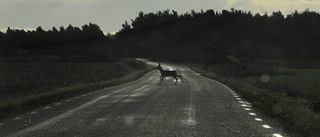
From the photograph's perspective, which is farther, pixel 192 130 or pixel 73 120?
pixel 73 120

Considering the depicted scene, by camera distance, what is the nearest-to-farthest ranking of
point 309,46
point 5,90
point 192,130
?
point 192,130 → point 5,90 → point 309,46

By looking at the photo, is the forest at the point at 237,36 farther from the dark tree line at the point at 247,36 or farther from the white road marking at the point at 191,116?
the white road marking at the point at 191,116

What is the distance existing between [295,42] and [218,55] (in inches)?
2048

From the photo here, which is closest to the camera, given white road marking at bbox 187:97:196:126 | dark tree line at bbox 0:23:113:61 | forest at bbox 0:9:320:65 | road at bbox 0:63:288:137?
road at bbox 0:63:288:137

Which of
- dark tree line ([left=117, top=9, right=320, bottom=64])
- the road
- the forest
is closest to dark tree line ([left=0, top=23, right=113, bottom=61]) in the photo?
the forest

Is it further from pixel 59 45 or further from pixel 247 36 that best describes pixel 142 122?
pixel 247 36

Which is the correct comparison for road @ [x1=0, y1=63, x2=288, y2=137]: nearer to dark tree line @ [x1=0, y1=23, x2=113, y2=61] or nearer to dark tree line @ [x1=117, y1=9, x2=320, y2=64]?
dark tree line @ [x1=0, y1=23, x2=113, y2=61]

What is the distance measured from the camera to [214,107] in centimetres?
1636

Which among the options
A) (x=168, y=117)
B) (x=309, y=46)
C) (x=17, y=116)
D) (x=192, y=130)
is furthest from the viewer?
(x=309, y=46)

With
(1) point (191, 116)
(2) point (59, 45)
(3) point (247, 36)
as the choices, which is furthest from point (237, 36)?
(1) point (191, 116)

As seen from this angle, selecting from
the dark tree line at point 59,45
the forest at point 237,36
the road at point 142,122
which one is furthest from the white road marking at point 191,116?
the forest at point 237,36

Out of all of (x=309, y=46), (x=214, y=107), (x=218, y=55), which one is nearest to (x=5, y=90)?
(x=214, y=107)

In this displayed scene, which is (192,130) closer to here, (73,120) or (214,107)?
(73,120)

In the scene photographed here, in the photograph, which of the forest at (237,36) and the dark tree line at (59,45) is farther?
the forest at (237,36)
